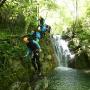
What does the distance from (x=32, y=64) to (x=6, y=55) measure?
6.48 ft

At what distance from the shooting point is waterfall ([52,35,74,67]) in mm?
28984

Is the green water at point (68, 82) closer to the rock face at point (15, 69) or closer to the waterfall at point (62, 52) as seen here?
the rock face at point (15, 69)

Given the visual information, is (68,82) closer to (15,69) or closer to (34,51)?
(34,51)

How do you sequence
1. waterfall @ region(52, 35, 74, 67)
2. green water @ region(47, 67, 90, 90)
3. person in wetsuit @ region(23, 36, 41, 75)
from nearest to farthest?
person in wetsuit @ region(23, 36, 41, 75) → green water @ region(47, 67, 90, 90) → waterfall @ region(52, 35, 74, 67)

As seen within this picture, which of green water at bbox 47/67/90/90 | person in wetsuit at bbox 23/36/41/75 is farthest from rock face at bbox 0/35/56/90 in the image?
green water at bbox 47/67/90/90

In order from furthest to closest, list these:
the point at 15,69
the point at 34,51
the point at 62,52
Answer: the point at 62,52 < the point at 34,51 < the point at 15,69

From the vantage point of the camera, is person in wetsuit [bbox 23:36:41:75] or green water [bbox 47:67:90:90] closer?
person in wetsuit [bbox 23:36:41:75]

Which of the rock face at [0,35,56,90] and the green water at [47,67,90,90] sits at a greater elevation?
the rock face at [0,35,56,90]

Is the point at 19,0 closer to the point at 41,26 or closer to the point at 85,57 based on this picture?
the point at 41,26

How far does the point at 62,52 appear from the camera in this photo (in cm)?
3055

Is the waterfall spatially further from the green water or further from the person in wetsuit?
the person in wetsuit

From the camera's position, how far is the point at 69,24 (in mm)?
37062

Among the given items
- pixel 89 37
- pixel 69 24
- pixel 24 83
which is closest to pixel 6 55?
pixel 24 83

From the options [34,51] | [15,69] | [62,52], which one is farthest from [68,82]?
[62,52]
